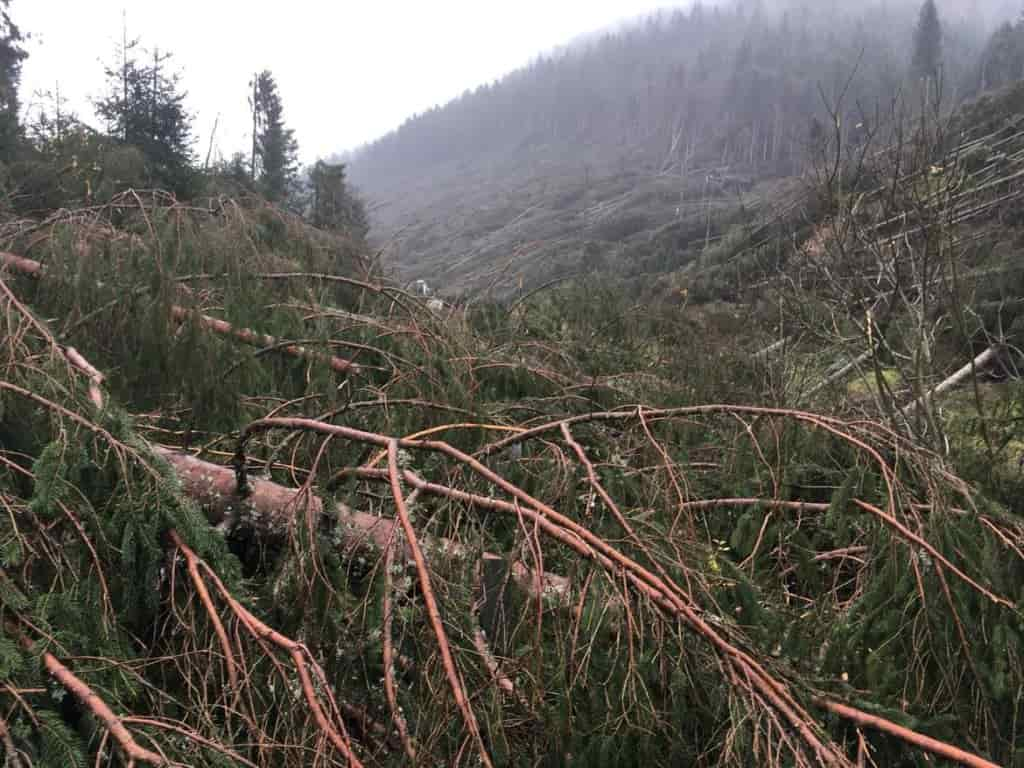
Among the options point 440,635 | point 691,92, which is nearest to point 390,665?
point 440,635

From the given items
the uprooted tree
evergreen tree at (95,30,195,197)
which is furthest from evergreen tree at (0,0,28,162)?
the uprooted tree

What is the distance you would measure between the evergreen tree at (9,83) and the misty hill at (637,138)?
6.77 meters

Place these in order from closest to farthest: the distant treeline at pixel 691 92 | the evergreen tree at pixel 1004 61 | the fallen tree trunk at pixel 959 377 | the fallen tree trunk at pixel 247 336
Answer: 1. the fallen tree trunk at pixel 247 336
2. the fallen tree trunk at pixel 959 377
3. the evergreen tree at pixel 1004 61
4. the distant treeline at pixel 691 92

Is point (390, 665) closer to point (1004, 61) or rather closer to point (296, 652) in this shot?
point (296, 652)

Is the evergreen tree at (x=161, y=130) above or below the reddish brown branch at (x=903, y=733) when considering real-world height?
above

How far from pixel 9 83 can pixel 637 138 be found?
237 ft

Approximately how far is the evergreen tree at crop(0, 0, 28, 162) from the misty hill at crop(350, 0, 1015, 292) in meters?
6.77

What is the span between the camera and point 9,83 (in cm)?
1446

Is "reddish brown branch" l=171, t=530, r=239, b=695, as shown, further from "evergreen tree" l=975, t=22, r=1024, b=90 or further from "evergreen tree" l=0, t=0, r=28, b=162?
"evergreen tree" l=975, t=22, r=1024, b=90

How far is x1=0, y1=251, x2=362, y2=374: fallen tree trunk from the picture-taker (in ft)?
9.37

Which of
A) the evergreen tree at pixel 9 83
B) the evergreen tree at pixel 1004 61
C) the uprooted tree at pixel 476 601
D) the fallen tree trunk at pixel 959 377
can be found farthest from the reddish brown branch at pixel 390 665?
the evergreen tree at pixel 1004 61

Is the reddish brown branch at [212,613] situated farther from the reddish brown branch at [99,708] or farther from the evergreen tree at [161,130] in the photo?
the evergreen tree at [161,130]

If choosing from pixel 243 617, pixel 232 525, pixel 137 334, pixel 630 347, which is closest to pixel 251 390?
pixel 137 334

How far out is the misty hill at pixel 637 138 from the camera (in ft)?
83.3
